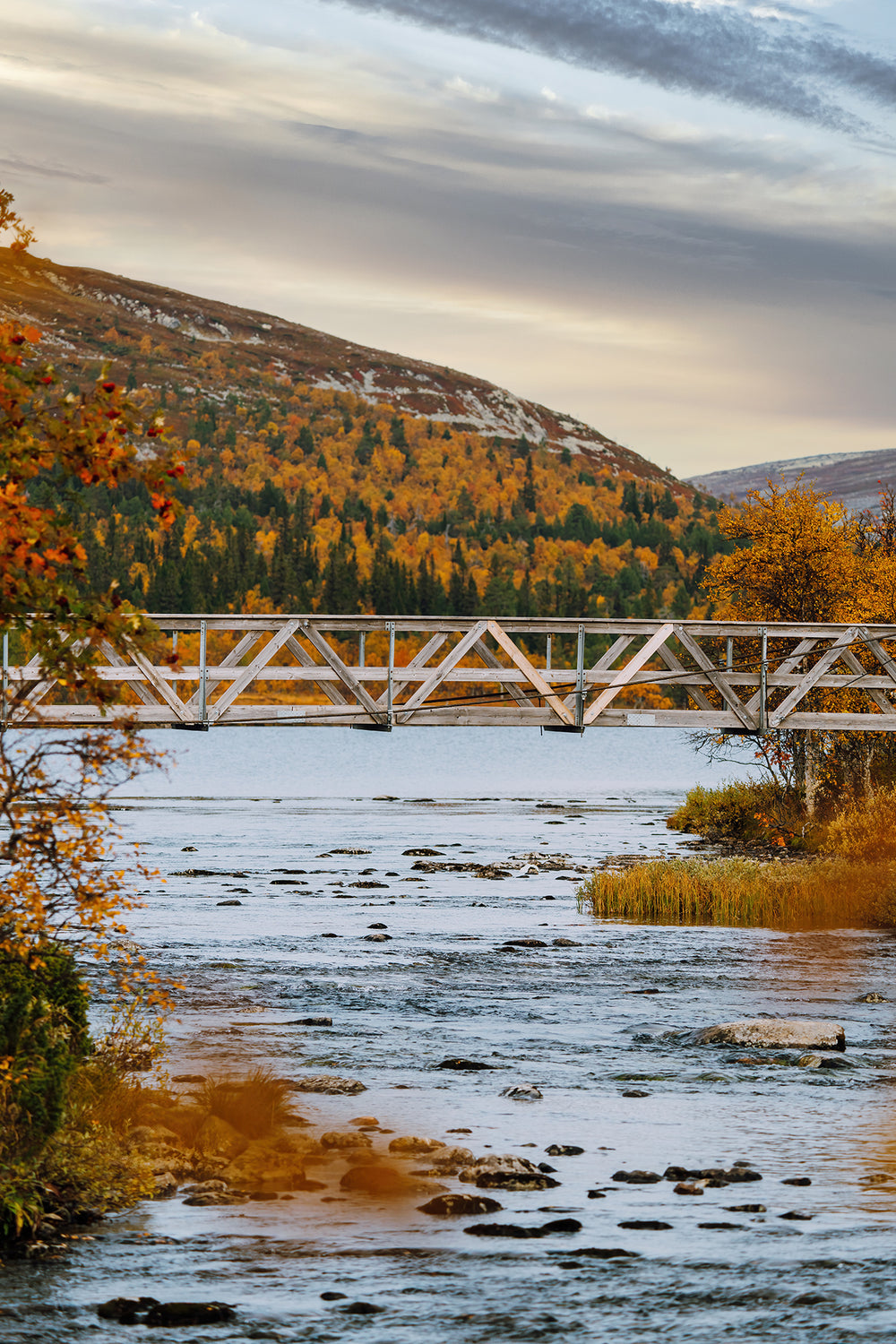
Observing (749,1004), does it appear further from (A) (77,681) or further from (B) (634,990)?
(A) (77,681)

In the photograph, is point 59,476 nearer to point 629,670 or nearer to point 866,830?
point 629,670

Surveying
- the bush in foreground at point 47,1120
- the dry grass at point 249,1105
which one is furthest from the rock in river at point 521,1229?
the dry grass at point 249,1105

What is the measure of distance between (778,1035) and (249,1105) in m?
8.38

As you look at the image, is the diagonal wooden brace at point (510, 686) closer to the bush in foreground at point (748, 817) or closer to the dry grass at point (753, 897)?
the dry grass at point (753, 897)

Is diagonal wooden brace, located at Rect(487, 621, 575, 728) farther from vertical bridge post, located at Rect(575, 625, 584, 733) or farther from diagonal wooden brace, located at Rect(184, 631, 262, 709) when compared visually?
diagonal wooden brace, located at Rect(184, 631, 262, 709)

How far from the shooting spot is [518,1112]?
18906 millimetres

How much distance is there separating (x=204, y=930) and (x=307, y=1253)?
1975cm

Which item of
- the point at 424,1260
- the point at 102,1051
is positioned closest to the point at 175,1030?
the point at 102,1051

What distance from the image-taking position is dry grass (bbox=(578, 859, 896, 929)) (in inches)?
1427

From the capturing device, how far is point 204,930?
1321 inches

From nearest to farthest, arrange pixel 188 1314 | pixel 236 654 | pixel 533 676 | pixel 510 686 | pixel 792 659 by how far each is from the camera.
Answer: pixel 188 1314 < pixel 533 676 < pixel 510 686 < pixel 792 659 < pixel 236 654

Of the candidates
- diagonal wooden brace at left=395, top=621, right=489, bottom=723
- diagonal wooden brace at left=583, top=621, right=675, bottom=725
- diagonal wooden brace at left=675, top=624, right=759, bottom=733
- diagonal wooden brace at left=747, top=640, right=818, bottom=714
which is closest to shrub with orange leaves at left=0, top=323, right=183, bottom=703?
diagonal wooden brace at left=395, top=621, right=489, bottom=723

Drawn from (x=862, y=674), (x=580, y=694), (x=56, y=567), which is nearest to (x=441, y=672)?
(x=580, y=694)

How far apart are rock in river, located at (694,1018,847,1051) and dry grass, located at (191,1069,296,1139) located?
711 cm
